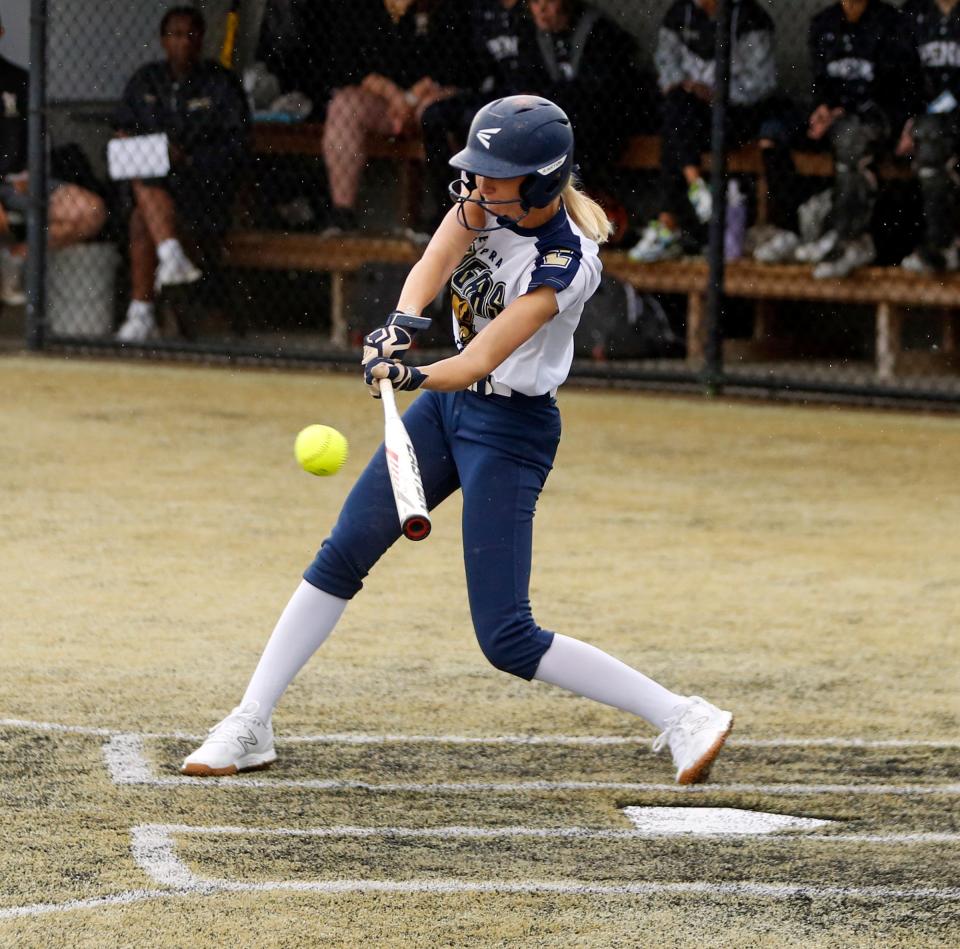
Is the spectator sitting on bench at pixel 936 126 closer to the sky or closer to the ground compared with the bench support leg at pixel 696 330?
closer to the sky

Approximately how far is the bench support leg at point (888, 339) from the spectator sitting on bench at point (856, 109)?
0.40 m

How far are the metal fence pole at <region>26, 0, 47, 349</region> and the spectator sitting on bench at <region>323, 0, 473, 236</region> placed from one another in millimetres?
1682

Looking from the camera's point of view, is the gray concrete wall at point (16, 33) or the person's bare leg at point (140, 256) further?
the gray concrete wall at point (16, 33)

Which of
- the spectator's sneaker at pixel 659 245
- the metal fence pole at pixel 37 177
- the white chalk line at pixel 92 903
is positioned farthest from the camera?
the metal fence pole at pixel 37 177

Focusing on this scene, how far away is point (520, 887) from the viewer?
11.3 feet

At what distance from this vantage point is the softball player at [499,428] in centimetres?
389

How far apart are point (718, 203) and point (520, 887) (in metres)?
6.85

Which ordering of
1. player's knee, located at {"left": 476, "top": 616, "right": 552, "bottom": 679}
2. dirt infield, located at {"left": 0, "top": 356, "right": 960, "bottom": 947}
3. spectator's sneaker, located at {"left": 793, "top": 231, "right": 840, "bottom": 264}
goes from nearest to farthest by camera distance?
1. dirt infield, located at {"left": 0, "top": 356, "right": 960, "bottom": 947}
2. player's knee, located at {"left": 476, "top": 616, "right": 552, "bottom": 679}
3. spectator's sneaker, located at {"left": 793, "top": 231, "right": 840, "bottom": 264}

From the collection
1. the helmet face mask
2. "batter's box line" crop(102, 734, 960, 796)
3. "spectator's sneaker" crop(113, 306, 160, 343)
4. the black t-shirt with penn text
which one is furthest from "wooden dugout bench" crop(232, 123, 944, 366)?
the helmet face mask

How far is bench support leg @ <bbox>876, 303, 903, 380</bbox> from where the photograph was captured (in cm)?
1033

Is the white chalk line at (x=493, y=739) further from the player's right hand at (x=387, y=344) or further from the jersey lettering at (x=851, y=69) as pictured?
the jersey lettering at (x=851, y=69)

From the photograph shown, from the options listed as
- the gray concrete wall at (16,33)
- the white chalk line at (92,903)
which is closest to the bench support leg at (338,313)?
the gray concrete wall at (16,33)

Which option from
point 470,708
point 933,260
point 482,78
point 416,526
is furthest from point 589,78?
point 416,526

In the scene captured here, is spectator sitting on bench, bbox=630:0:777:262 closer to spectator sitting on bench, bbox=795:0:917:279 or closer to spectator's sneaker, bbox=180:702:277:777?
spectator sitting on bench, bbox=795:0:917:279
